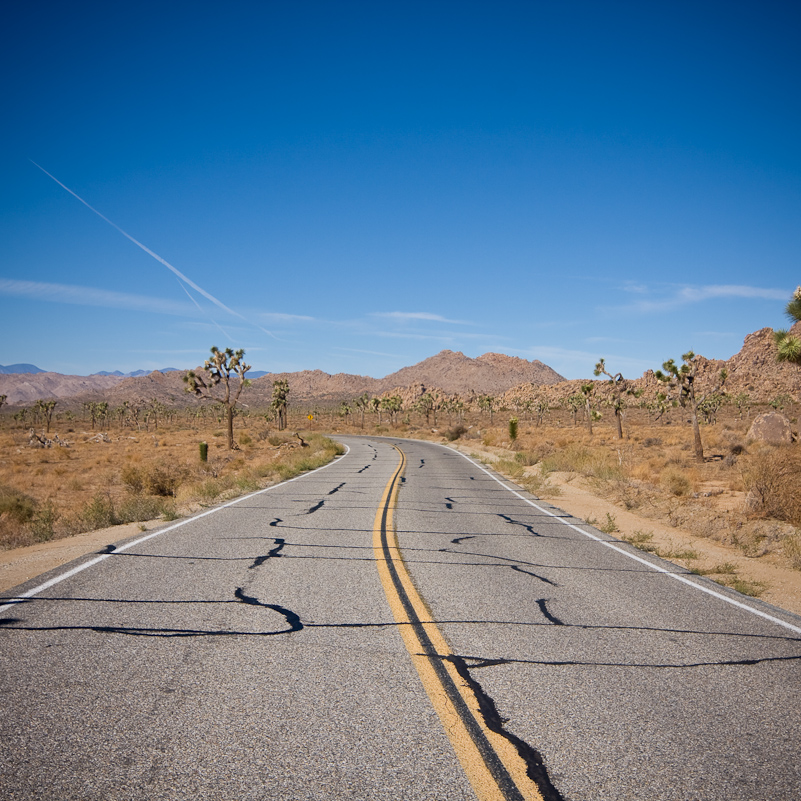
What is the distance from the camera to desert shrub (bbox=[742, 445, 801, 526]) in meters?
11.8

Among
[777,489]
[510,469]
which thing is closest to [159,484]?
[510,469]

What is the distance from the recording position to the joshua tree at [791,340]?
68.5 feet

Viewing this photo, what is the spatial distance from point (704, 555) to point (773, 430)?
92.3 ft

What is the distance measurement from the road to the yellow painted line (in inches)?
0.6

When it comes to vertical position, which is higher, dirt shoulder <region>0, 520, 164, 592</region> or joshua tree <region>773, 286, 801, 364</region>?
joshua tree <region>773, 286, 801, 364</region>

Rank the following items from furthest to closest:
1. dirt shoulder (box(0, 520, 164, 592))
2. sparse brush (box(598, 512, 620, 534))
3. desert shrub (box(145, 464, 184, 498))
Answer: desert shrub (box(145, 464, 184, 498)) → sparse brush (box(598, 512, 620, 534)) → dirt shoulder (box(0, 520, 164, 592))

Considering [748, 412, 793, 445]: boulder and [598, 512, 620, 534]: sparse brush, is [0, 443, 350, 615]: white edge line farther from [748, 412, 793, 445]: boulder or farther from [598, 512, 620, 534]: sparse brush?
[748, 412, 793, 445]: boulder

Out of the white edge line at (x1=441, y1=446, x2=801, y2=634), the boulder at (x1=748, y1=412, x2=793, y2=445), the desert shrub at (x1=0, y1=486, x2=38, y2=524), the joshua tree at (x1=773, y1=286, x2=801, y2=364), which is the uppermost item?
the joshua tree at (x1=773, y1=286, x2=801, y2=364)

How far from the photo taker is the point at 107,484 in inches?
923

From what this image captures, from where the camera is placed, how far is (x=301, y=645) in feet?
14.9

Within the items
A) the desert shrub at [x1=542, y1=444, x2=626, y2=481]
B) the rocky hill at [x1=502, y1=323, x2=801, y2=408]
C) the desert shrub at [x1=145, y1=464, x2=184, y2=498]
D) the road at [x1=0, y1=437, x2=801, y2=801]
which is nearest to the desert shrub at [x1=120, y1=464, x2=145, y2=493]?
the desert shrub at [x1=145, y1=464, x2=184, y2=498]

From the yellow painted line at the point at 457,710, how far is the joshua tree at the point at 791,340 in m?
21.7

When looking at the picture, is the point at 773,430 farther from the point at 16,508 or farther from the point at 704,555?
the point at 16,508

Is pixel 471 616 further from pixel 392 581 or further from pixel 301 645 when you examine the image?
pixel 301 645
